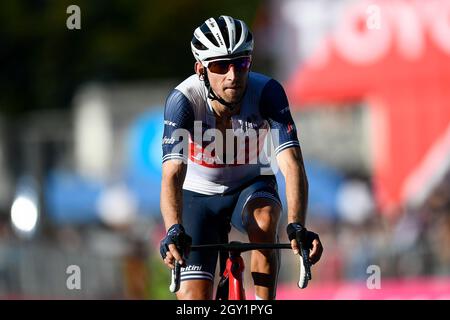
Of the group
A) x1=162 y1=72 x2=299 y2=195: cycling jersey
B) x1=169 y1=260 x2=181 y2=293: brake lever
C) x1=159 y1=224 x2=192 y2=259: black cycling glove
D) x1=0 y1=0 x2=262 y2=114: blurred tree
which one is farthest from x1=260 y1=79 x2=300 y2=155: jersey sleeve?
x1=0 y1=0 x2=262 y2=114: blurred tree

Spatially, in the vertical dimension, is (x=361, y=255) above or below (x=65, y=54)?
below

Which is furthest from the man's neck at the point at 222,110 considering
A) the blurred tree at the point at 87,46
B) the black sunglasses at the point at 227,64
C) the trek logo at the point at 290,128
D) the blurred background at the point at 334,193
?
the blurred tree at the point at 87,46

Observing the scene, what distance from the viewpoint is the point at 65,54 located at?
53.8m

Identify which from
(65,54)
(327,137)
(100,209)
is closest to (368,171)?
(327,137)

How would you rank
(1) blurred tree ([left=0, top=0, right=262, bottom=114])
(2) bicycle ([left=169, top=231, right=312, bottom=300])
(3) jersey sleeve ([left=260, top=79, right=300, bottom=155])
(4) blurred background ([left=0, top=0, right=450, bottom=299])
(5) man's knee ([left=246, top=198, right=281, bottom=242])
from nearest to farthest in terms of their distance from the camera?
(2) bicycle ([left=169, top=231, right=312, bottom=300]), (3) jersey sleeve ([left=260, top=79, right=300, bottom=155]), (5) man's knee ([left=246, top=198, right=281, bottom=242]), (4) blurred background ([left=0, top=0, right=450, bottom=299]), (1) blurred tree ([left=0, top=0, right=262, bottom=114])

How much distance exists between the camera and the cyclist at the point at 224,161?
939 centimetres

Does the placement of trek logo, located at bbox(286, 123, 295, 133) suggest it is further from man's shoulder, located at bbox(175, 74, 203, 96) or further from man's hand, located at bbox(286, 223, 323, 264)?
man's hand, located at bbox(286, 223, 323, 264)

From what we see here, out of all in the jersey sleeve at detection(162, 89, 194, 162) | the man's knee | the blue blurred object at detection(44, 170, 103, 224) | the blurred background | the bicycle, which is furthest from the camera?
the blue blurred object at detection(44, 170, 103, 224)

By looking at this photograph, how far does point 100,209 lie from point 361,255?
40.8 ft

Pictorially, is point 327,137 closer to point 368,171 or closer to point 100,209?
point 368,171

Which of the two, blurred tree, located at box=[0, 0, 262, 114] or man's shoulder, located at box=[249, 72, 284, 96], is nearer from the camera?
man's shoulder, located at box=[249, 72, 284, 96]

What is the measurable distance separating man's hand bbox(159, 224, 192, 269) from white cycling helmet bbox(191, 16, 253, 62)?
126cm

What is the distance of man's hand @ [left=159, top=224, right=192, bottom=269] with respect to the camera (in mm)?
9070

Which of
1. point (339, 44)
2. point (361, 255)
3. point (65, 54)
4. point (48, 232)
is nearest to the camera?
point (361, 255)
